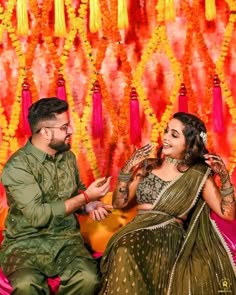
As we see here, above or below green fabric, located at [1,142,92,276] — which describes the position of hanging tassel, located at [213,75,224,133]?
above

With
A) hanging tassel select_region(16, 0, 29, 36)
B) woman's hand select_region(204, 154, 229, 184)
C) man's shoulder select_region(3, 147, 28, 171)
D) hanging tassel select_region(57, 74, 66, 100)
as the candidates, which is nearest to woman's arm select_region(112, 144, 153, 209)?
woman's hand select_region(204, 154, 229, 184)

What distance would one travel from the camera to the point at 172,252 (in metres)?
3.96

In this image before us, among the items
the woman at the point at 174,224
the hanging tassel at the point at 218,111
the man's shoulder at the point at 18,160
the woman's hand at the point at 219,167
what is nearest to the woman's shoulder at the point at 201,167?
the woman at the point at 174,224

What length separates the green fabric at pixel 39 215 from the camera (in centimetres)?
388

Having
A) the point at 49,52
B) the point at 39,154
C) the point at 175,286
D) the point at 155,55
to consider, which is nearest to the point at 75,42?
the point at 49,52

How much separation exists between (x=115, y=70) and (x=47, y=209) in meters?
1.61

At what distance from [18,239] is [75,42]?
68.9 inches

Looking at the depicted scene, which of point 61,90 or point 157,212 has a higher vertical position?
point 61,90

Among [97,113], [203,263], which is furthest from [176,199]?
[97,113]

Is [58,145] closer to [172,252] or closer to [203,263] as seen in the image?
[172,252]

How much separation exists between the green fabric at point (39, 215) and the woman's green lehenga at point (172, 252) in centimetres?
26

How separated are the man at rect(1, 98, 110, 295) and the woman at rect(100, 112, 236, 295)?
195mm

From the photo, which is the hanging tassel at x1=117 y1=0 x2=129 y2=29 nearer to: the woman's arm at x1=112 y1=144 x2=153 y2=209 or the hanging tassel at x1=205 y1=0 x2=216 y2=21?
the hanging tassel at x1=205 y1=0 x2=216 y2=21

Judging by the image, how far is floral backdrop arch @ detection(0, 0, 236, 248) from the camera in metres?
4.91
